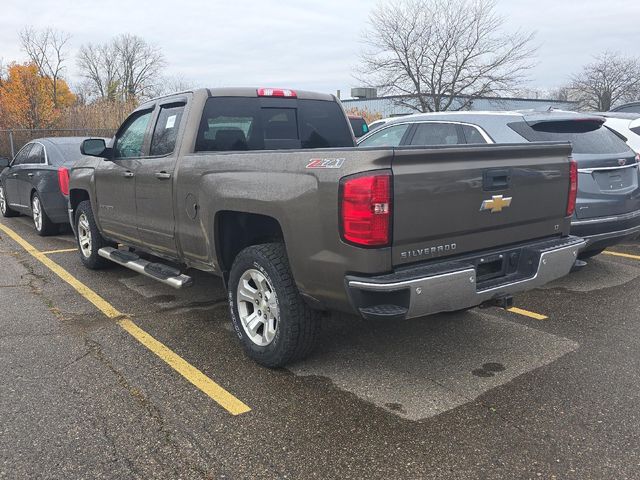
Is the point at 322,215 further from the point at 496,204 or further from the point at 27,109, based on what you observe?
the point at 27,109

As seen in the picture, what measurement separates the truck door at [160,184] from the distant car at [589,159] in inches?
113

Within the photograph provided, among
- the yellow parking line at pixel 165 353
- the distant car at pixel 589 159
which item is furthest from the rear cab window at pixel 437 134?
the yellow parking line at pixel 165 353

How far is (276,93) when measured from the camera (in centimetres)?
472

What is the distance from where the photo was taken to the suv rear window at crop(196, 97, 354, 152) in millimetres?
4391

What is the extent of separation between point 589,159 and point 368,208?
11.4 ft

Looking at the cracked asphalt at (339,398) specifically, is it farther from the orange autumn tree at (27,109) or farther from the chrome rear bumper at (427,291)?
the orange autumn tree at (27,109)

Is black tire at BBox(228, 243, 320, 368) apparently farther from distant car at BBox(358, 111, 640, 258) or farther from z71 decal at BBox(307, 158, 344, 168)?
distant car at BBox(358, 111, 640, 258)

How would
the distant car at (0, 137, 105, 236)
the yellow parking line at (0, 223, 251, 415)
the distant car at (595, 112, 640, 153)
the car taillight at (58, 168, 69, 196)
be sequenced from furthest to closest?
the distant car at (0, 137, 105, 236), the car taillight at (58, 168, 69, 196), the distant car at (595, 112, 640, 153), the yellow parking line at (0, 223, 251, 415)

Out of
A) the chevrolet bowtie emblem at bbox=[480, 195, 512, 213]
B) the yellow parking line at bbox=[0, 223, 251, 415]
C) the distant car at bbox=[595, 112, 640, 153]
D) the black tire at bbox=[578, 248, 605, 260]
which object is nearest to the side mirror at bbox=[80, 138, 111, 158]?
the yellow parking line at bbox=[0, 223, 251, 415]

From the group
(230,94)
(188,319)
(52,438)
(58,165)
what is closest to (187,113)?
(230,94)

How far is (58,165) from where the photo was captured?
8.35m

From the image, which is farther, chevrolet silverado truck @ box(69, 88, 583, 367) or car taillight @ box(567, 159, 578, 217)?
car taillight @ box(567, 159, 578, 217)

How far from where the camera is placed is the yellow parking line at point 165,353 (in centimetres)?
327

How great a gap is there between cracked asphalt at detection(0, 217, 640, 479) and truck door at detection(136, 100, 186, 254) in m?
0.72
